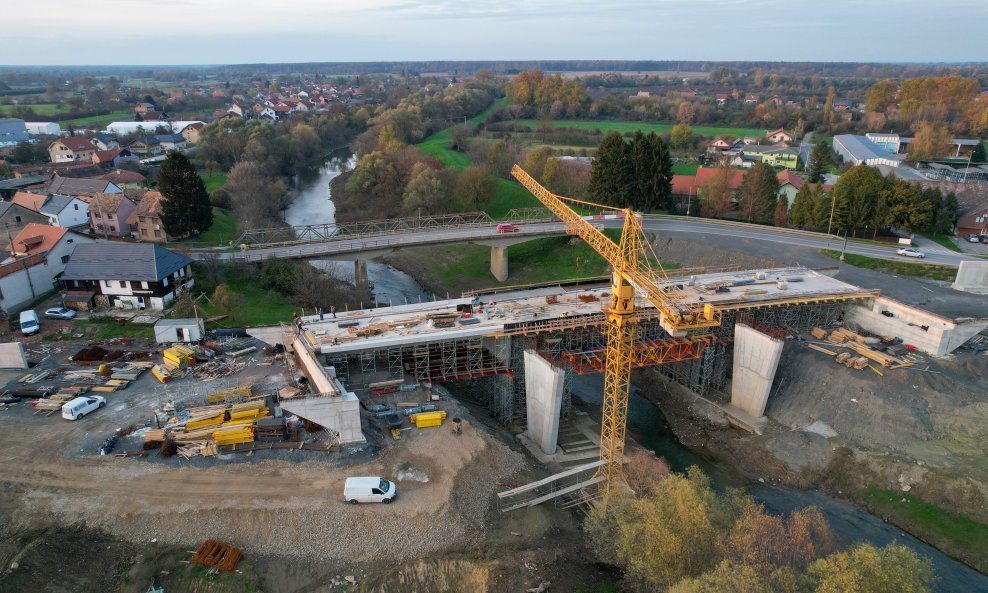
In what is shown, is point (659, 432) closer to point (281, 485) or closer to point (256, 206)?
point (281, 485)

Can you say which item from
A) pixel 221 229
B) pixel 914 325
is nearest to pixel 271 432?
pixel 914 325

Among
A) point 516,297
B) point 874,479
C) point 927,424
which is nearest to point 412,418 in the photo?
point 516,297

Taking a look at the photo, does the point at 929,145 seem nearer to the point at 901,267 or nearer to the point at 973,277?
the point at 901,267

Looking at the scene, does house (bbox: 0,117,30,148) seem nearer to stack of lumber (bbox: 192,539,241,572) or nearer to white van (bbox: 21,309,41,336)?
white van (bbox: 21,309,41,336)

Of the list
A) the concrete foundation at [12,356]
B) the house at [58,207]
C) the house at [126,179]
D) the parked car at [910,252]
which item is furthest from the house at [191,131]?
the parked car at [910,252]

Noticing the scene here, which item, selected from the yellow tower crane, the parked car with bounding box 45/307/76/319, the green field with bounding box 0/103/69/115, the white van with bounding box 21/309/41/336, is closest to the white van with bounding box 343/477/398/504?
the yellow tower crane

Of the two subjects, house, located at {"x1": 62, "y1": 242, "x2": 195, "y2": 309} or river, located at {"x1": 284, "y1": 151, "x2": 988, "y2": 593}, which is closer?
river, located at {"x1": 284, "y1": 151, "x2": 988, "y2": 593}

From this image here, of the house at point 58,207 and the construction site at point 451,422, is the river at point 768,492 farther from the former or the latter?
the house at point 58,207
